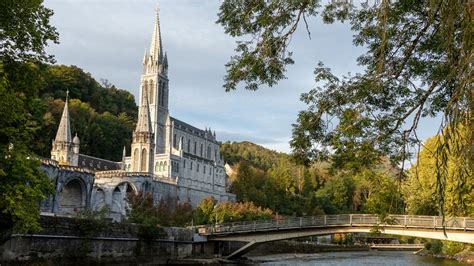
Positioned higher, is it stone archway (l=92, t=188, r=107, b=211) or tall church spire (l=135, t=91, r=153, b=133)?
tall church spire (l=135, t=91, r=153, b=133)

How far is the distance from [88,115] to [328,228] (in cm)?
6227

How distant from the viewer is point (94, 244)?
32438mm

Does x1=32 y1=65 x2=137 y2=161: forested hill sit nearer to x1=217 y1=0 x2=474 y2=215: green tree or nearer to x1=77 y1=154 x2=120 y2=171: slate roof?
x1=77 y1=154 x2=120 y2=171: slate roof

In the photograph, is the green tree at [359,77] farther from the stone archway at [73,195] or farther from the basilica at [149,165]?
the stone archway at [73,195]

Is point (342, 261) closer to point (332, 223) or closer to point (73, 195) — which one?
point (332, 223)

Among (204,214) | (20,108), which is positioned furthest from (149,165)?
(20,108)

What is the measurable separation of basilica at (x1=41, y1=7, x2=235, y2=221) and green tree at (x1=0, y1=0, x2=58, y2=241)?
110 feet

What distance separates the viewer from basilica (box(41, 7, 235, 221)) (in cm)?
5925

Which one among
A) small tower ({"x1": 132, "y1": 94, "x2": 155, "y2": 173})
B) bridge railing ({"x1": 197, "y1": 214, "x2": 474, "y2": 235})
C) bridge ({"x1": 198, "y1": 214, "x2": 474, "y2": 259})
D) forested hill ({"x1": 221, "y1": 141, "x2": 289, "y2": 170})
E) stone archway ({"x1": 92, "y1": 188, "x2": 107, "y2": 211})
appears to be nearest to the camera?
bridge ({"x1": 198, "y1": 214, "x2": 474, "y2": 259})

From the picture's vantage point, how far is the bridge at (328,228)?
102 feet

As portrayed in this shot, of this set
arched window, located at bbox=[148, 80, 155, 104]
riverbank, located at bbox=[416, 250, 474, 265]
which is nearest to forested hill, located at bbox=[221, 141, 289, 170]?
arched window, located at bbox=[148, 80, 155, 104]

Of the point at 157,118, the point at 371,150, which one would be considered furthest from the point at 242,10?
the point at 157,118

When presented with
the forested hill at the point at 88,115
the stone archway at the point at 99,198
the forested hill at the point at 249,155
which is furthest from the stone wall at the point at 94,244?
the forested hill at the point at 249,155

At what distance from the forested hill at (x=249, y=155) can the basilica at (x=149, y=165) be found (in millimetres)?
30258
